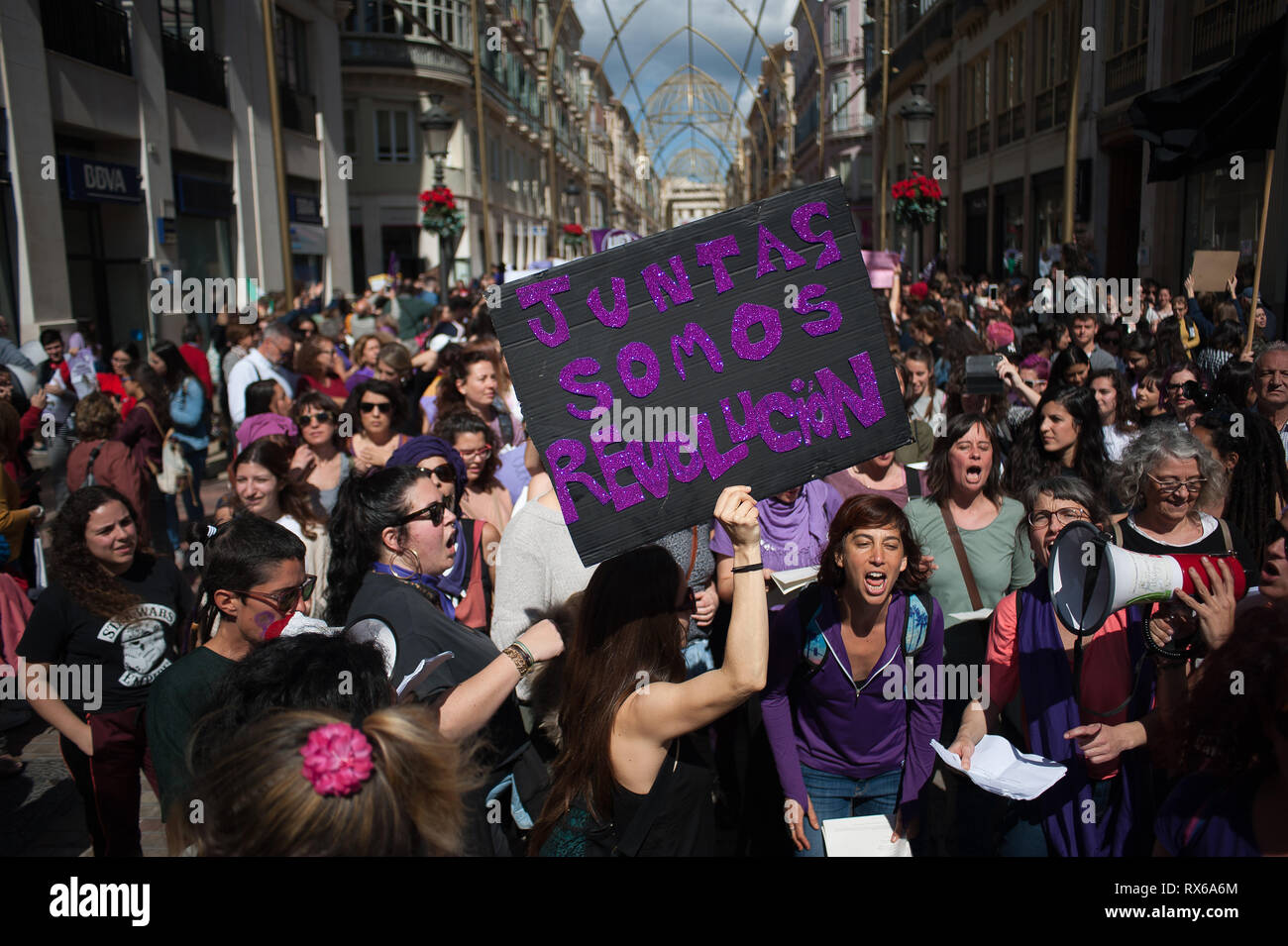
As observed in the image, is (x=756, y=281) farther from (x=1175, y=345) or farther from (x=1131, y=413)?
(x=1175, y=345)

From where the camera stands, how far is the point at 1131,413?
5.62m

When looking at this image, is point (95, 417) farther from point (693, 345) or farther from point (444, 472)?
point (693, 345)

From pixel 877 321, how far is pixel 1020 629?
1184 mm

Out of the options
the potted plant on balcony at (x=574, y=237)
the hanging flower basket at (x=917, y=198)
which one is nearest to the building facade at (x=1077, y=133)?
the hanging flower basket at (x=917, y=198)

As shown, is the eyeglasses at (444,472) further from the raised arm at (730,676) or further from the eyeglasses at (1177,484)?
the eyeglasses at (1177,484)

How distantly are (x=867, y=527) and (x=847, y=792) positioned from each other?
3.10ft

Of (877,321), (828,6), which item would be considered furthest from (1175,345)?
(828,6)

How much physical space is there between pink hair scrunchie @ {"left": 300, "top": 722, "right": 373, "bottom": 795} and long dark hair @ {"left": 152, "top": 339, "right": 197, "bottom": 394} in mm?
7246

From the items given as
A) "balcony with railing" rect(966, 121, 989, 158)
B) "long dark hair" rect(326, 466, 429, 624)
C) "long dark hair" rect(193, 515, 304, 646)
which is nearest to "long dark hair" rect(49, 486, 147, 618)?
"long dark hair" rect(193, 515, 304, 646)

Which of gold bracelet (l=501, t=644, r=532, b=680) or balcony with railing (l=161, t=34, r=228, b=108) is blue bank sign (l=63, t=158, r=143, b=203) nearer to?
balcony with railing (l=161, t=34, r=228, b=108)

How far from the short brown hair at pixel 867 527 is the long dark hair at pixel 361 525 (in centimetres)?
148

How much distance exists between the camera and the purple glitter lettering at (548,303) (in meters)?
2.62

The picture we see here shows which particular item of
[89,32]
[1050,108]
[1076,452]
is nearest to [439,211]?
[89,32]
